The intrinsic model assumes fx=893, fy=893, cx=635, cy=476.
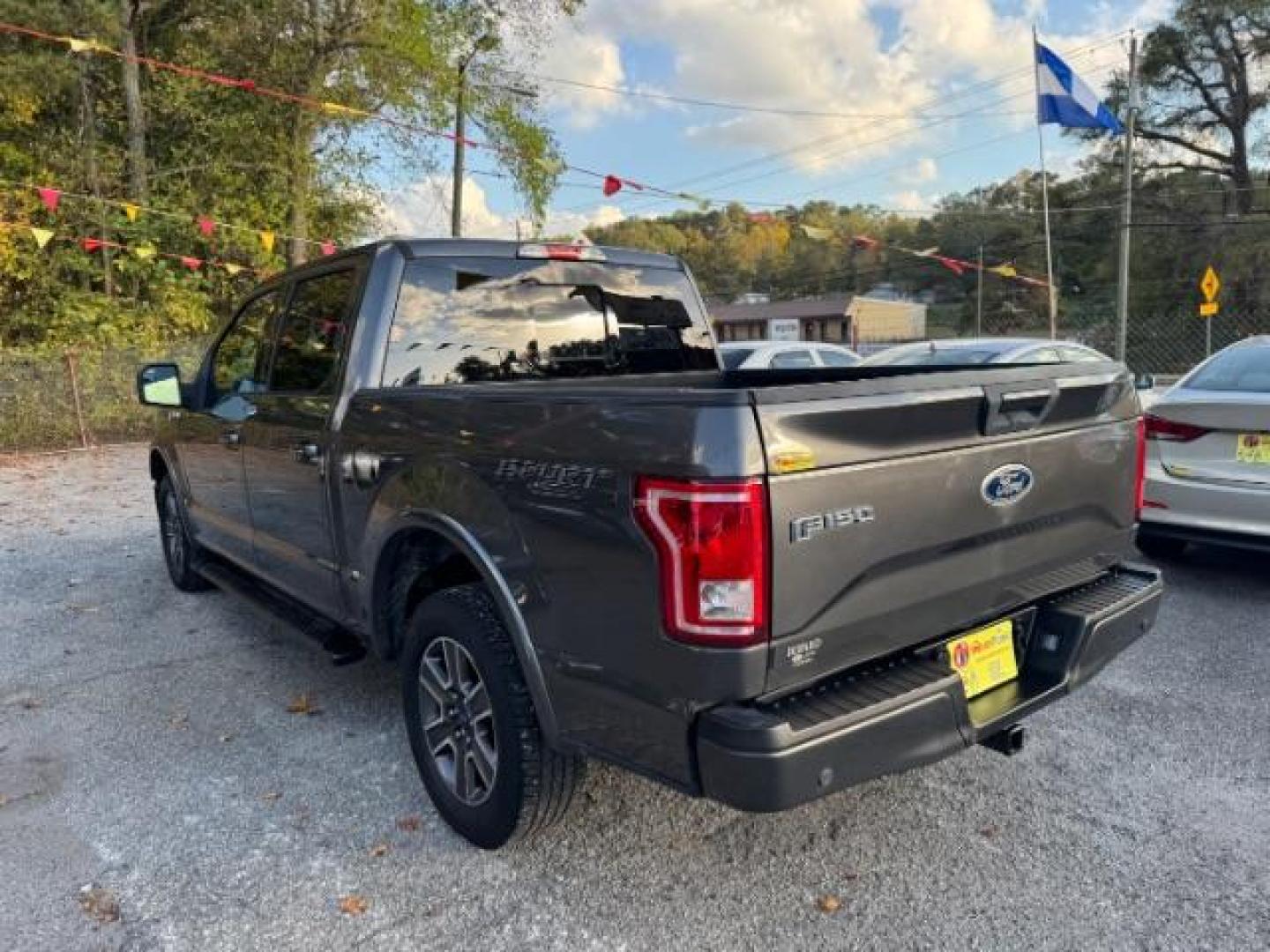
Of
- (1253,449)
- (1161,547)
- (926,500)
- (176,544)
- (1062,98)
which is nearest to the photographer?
(926,500)

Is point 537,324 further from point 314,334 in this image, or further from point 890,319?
point 890,319

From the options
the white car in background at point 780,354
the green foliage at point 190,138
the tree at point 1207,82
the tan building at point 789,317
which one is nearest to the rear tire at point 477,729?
the white car in background at point 780,354

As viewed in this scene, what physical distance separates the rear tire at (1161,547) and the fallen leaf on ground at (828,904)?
4281mm

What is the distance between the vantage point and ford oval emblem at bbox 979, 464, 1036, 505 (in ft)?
7.89

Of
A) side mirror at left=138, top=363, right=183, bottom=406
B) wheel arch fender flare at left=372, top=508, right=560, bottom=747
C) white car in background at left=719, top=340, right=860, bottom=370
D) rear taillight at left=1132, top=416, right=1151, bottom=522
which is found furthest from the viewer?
white car in background at left=719, top=340, right=860, bottom=370

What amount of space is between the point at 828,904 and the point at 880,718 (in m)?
0.73

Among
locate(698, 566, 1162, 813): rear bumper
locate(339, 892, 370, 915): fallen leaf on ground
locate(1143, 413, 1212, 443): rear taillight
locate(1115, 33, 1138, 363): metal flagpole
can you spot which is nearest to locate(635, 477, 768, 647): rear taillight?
locate(698, 566, 1162, 813): rear bumper

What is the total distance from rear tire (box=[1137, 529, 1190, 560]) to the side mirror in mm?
5825

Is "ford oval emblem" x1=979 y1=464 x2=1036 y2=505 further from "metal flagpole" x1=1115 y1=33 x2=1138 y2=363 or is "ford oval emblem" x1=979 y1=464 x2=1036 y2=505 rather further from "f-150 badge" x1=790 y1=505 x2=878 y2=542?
"metal flagpole" x1=1115 y1=33 x2=1138 y2=363

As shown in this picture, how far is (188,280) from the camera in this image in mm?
17359

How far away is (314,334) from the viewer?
3680 millimetres

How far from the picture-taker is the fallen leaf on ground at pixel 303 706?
3.87 meters

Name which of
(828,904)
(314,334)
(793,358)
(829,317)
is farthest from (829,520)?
(829,317)

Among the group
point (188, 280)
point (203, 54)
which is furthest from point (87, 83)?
point (188, 280)
